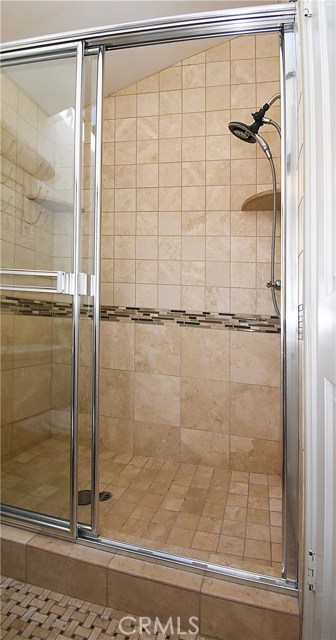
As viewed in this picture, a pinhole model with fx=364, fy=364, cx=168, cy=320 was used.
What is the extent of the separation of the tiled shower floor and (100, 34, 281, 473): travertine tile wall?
322mm

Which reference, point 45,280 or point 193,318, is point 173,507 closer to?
point 193,318

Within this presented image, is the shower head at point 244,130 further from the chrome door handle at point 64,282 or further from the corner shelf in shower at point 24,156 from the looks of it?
the chrome door handle at point 64,282

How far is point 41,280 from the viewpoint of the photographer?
136cm

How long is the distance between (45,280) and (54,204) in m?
0.28

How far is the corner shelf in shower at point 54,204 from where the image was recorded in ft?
4.32

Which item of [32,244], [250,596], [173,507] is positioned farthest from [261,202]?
[250,596]

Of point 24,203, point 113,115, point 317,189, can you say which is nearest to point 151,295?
point 24,203

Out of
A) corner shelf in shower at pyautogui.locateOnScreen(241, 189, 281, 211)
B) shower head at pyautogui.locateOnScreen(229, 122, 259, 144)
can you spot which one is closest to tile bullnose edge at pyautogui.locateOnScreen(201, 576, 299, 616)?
corner shelf in shower at pyautogui.locateOnScreen(241, 189, 281, 211)

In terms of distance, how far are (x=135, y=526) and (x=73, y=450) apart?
422mm

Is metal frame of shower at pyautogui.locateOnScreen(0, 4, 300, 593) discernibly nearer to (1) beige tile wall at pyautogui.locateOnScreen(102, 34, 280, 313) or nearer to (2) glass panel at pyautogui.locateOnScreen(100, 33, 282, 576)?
(2) glass panel at pyautogui.locateOnScreen(100, 33, 282, 576)

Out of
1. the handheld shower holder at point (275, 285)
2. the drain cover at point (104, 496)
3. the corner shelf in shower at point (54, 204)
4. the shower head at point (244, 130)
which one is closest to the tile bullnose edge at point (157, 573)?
the drain cover at point (104, 496)

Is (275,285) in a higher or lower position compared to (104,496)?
higher

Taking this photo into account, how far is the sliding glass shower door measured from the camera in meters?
1.32

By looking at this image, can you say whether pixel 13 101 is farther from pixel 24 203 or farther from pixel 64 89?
pixel 24 203
